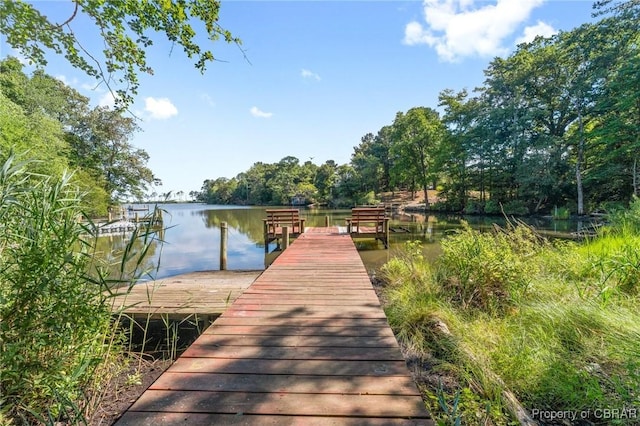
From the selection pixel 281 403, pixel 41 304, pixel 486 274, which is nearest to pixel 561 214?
pixel 486 274

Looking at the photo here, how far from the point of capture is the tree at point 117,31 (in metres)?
3.36

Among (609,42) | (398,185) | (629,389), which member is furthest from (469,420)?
(398,185)

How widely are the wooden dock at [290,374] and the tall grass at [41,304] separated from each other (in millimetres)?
632

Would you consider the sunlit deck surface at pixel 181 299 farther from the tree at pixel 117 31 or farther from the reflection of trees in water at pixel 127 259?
the tree at pixel 117 31

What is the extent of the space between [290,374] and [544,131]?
27.5 metres

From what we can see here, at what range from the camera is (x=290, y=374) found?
5.97 feet

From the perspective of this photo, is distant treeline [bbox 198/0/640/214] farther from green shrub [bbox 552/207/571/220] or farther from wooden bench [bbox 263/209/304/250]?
wooden bench [bbox 263/209/304/250]

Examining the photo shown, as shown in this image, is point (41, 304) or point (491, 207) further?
point (491, 207)

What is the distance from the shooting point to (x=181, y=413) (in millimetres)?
1473

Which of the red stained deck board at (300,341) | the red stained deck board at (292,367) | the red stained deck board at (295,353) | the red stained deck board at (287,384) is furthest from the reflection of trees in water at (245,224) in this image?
the red stained deck board at (287,384)

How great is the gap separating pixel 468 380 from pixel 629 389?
968 mm

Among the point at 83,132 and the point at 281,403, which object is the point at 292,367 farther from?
the point at 83,132

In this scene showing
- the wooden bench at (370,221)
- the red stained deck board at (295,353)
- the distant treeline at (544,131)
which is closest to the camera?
the red stained deck board at (295,353)

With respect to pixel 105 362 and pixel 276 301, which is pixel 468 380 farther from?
pixel 105 362
